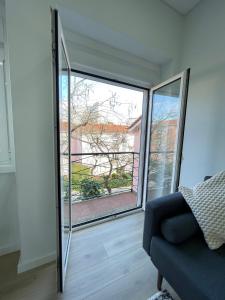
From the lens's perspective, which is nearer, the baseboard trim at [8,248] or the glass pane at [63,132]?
the glass pane at [63,132]

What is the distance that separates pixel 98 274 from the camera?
1328mm

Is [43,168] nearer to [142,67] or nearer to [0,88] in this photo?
[0,88]

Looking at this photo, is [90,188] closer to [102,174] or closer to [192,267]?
[102,174]

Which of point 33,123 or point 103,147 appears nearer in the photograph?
point 33,123

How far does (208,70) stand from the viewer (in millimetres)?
1773

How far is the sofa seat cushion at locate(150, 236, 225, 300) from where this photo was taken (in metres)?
0.79

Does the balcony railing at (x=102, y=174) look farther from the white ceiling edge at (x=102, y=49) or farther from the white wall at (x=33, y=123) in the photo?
the white ceiling edge at (x=102, y=49)

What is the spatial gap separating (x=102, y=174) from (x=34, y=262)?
2.00 meters

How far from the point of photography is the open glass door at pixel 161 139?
1929 mm

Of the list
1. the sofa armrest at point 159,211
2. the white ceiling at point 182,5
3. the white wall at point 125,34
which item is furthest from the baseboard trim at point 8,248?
the white ceiling at point 182,5

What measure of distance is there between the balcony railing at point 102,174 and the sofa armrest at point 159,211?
69.6 inches

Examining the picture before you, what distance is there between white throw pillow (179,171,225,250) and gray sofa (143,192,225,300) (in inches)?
2.5

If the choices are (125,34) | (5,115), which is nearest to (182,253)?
(5,115)

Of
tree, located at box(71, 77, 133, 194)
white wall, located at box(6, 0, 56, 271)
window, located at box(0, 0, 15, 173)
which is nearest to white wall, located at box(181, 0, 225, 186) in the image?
tree, located at box(71, 77, 133, 194)
